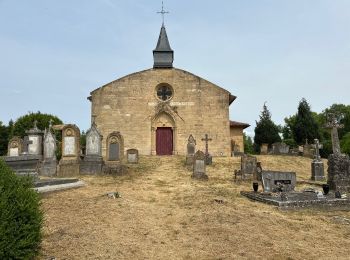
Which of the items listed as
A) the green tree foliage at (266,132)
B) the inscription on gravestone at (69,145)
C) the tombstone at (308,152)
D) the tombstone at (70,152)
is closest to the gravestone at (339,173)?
the tombstone at (70,152)

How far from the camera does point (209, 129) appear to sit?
26828 mm

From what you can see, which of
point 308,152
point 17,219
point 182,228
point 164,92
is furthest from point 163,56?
point 17,219

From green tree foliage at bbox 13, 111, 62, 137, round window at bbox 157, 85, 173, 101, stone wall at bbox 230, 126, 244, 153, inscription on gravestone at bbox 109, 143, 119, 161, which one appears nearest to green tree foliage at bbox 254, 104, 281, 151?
stone wall at bbox 230, 126, 244, 153

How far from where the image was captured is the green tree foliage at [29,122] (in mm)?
41031

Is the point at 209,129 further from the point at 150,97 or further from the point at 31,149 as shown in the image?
the point at 31,149

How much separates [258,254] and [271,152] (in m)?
24.7

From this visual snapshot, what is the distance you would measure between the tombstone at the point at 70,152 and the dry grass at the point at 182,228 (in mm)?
3907

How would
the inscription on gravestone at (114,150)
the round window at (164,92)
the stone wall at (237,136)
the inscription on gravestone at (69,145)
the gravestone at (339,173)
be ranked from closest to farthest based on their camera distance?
the gravestone at (339,173) < the inscription on gravestone at (69,145) < the inscription on gravestone at (114,150) < the round window at (164,92) < the stone wall at (237,136)

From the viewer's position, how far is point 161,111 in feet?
89.7

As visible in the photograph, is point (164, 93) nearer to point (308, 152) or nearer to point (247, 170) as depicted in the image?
point (308, 152)

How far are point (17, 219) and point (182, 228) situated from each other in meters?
3.69

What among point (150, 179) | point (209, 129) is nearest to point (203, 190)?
Result: point (150, 179)

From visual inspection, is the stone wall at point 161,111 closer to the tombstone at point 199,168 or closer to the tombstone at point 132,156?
the tombstone at point 132,156

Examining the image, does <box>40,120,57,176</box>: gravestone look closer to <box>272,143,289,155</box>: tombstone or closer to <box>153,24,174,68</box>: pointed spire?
<box>153,24,174,68</box>: pointed spire
